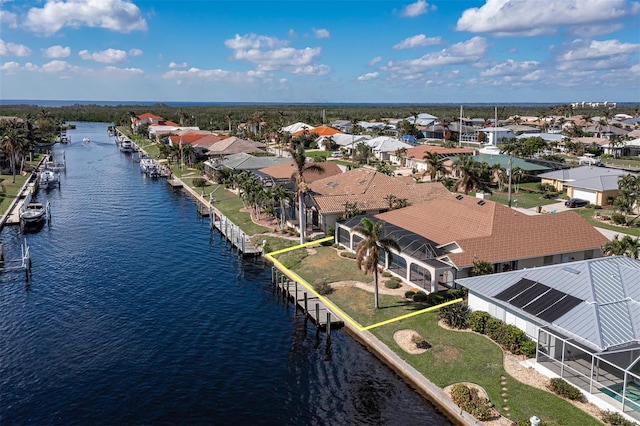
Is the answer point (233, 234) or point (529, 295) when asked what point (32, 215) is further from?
point (529, 295)

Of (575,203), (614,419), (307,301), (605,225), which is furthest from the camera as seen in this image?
(575,203)

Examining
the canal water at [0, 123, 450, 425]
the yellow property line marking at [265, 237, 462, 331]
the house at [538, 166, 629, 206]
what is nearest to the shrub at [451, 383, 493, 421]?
the canal water at [0, 123, 450, 425]

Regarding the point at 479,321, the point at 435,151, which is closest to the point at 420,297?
the point at 479,321

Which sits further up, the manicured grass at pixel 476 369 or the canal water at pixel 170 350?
the manicured grass at pixel 476 369

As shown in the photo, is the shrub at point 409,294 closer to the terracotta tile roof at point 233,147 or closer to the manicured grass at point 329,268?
the manicured grass at point 329,268

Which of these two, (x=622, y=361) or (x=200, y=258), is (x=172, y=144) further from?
(x=622, y=361)

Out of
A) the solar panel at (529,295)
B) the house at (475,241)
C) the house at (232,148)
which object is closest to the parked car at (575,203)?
the house at (475,241)

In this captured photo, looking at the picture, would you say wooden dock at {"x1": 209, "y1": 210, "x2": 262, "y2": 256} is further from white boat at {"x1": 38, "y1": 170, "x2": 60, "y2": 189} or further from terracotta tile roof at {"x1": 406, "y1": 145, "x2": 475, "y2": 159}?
terracotta tile roof at {"x1": 406, "y1": 145, "x2": 475, "y2": 159}
